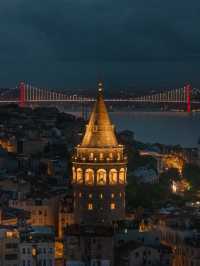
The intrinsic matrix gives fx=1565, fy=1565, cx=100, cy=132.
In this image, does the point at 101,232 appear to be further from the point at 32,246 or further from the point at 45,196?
the point at 45,196

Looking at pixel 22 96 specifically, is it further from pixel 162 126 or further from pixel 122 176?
pixel 122 176

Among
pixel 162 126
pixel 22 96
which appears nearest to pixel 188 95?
pixel 162 126

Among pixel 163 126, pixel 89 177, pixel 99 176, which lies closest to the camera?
pixel 99 176

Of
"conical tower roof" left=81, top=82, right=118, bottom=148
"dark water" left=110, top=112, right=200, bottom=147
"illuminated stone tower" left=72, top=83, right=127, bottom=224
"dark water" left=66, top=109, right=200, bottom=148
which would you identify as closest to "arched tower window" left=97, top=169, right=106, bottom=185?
"illuminated stone tower" left=72, top=83, right=127, bottom=224

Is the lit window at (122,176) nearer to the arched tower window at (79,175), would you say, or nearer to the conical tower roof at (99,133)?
the conical tower roof at (99,133)

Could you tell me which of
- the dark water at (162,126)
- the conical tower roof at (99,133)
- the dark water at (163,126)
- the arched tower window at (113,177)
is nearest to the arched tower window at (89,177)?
the arched tower window at (113,177)

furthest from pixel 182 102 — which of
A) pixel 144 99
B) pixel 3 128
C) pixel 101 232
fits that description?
pixel 101 232
